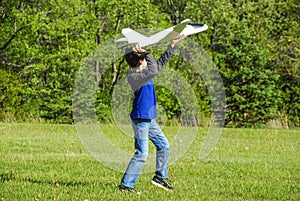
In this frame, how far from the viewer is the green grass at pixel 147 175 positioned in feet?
23.5

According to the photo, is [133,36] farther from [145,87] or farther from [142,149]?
[142,149]

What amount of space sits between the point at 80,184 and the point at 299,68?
25.5 m

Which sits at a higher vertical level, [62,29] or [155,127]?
[155,127]

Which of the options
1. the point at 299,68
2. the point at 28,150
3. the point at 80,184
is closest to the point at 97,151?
the point at 28,150

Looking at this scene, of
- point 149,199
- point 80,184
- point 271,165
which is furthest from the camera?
point 271,165

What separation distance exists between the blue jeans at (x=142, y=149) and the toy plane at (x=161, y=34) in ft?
2.86

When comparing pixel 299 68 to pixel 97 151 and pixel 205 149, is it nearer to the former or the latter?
pixel 205 149

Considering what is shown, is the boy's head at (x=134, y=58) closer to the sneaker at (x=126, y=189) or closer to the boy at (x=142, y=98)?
the boy at (x=142, y=98)

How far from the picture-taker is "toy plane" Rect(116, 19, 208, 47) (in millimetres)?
6996

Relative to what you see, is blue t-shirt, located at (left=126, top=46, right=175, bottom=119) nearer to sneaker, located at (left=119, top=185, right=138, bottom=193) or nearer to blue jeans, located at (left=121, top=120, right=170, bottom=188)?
blue jeans, located at (left=121, top=120, right=170, bottom=188)

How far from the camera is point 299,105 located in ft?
103

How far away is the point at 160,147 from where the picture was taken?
294 inches

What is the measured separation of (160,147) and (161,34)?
1285 mm

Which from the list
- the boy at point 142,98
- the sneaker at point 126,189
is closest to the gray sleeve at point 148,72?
the boy at point 142,98
